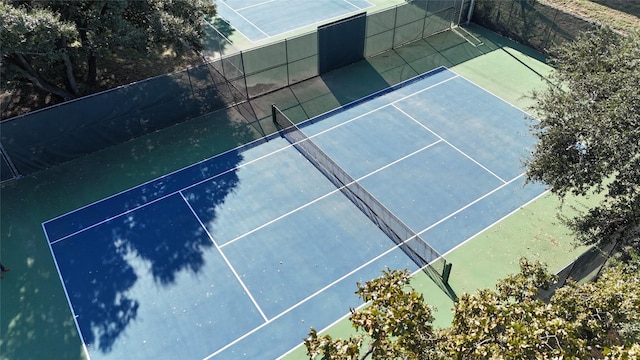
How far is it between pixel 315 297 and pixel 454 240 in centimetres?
529

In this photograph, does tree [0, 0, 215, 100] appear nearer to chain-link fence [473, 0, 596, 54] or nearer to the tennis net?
the tennis net

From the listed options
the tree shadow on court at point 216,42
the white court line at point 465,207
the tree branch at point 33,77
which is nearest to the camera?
the white court line at point 465,207

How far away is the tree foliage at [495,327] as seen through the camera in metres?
7.43

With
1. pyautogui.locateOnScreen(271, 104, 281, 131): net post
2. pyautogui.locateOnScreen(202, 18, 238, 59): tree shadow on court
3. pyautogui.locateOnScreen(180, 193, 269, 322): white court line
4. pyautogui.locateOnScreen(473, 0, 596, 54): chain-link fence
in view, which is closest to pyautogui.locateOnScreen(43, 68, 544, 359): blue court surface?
pyautogui.locateOnScreen(180, 193, 269, 322): white court line

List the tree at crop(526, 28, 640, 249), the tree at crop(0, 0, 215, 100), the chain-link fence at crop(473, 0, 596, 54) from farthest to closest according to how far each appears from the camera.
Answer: the chain-link fence at crop(473, 0, 596, 54) → the tree at crop(0, 0, 215, 100) → the tree at crop(526, 28, 640, 249)

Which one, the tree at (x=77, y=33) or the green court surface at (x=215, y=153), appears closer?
the green court surface at (x=215, y=153)

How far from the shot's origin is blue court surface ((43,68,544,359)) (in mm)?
14953

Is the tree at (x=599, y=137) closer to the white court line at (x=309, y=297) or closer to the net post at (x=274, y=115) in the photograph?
the white court line at (x=309, y=297)

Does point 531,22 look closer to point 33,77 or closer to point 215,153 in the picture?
point 215,153

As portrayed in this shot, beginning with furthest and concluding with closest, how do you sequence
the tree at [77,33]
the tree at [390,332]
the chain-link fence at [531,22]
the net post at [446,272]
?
the chain-link fence at [531,22] < the tree at [77,33] < the net post at [446,272] < the tree at [390,332]

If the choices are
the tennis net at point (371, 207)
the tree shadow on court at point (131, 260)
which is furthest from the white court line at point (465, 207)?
the tree shadow on court at point (131, 260)

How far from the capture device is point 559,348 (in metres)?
7.35

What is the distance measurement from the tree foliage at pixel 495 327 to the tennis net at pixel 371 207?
6.76 meters

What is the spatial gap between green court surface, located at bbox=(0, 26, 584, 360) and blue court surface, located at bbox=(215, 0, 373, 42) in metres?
4.93
